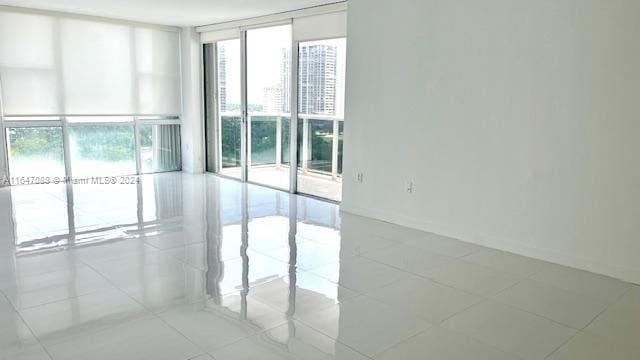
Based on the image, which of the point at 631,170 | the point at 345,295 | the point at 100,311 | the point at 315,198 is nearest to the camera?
the point at 100,311

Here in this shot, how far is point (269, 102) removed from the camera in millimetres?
7434

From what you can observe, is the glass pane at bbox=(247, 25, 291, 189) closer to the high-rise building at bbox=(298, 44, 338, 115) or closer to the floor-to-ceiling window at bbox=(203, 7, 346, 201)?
the floor-to-ceiling window at bbox=(203, 7, 346, 201)

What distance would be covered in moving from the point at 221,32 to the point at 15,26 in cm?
288

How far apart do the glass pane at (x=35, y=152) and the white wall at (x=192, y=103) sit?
6.61 ft

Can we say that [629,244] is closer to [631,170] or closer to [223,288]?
[631,170]

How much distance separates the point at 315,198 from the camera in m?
6.58

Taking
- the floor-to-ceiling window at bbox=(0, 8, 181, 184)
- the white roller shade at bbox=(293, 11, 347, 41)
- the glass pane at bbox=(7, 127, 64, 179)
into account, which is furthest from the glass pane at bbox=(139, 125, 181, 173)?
the white roller shade at bbox=(293, 11, 347, 41)

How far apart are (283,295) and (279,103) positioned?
4.44 m

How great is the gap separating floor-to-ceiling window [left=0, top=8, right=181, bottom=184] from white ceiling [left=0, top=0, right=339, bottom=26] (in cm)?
39

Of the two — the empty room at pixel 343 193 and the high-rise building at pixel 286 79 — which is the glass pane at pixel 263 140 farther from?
the high-rise building at pixel 286 79

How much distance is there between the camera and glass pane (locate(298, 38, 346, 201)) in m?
6.28

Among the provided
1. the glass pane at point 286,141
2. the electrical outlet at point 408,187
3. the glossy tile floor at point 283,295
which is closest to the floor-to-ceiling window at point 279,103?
the glass pane at point 286,141

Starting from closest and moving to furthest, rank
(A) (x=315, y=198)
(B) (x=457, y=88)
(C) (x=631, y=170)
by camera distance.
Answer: (C) (x=631, y=170) → (B) (x=457, y=88) → (A) (x=315, y=198)

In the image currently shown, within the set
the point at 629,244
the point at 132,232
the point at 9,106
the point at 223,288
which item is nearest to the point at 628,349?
the point at 629,244
